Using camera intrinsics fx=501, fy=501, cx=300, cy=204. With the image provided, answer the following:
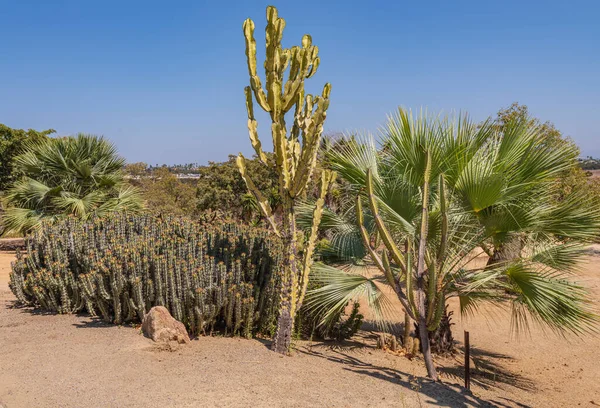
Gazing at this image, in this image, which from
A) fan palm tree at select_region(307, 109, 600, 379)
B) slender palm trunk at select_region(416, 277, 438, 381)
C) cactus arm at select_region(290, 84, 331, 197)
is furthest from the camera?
cactus arm at select_region(290, 84, 331, 197)

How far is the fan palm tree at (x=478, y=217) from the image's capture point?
17.7 ft

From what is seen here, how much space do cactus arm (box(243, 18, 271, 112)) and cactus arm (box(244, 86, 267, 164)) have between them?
16cm

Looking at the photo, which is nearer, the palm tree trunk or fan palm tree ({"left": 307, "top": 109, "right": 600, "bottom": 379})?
fan palm tree ({"left": 307, "top": 109, "right": 600, "bottom": 379})

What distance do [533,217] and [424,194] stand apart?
5.03 feet

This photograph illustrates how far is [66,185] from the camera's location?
14.5m

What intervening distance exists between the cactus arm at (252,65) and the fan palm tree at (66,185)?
917 cm

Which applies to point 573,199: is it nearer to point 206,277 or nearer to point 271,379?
point 271,379

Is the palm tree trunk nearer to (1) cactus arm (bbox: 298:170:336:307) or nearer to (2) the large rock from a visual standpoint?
(1) cactus arm (bbox: 298:170:336:307)

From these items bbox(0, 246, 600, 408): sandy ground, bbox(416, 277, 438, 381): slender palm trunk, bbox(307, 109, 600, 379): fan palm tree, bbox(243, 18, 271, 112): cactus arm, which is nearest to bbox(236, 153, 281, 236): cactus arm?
Result: bbox(243, 18, 271, 112): cactus arm

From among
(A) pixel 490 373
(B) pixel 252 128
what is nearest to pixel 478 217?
(A) pixel 490 373

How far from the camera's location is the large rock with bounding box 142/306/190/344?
18.0 feet

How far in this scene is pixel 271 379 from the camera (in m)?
4.62

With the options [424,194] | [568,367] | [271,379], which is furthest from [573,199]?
[271,379]

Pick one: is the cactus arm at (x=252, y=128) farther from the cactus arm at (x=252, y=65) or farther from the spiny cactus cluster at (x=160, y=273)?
the spiny cactus cluster at (x=160, y=273)
